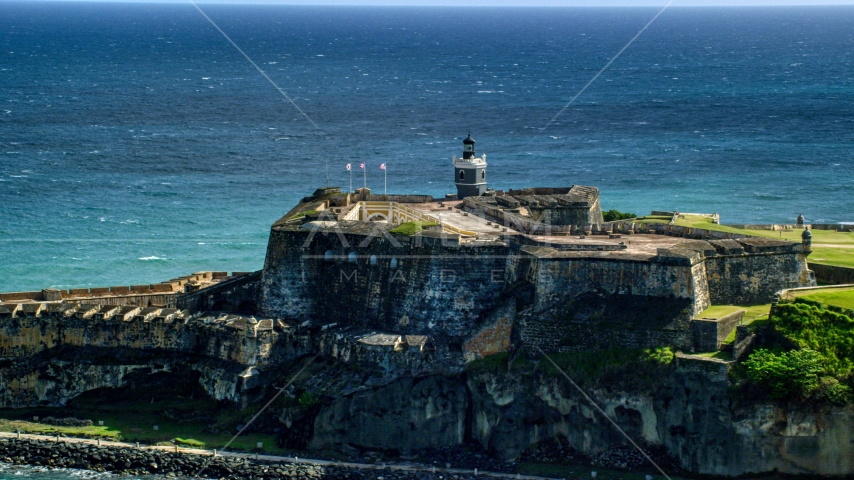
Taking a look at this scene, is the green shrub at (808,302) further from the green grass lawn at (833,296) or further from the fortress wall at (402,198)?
the fortress wall at (402,198)

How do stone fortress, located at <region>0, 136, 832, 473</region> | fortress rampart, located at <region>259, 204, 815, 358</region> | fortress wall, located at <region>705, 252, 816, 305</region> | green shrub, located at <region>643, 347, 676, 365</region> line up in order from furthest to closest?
fortress wall, located at <region>705, 252, 816, 305</region>
stone fortress, located at <region>0, 136, 832, 473</region>
fortress rampart, located at <region>259, 204, 815, 358</region>
green shrub, located at <region>643, 347, 676, 365</region>

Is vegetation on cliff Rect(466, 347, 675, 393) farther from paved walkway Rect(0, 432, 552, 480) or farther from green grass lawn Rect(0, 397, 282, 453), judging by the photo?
green grass lawn Rect(0, 397, 282, 453)

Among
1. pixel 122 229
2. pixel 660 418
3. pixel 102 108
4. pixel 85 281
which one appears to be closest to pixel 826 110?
pixel 102 108

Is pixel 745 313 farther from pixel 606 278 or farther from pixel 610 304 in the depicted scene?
pixel 606 278

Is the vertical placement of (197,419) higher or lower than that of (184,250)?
lower

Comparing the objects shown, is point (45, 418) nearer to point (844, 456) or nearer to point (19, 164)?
point (844, 456)

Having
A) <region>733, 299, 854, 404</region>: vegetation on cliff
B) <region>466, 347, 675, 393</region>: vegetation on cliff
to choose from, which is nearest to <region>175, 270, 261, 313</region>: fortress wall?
<region>466, 347, 675, 393</region>: vegetation on cliff
